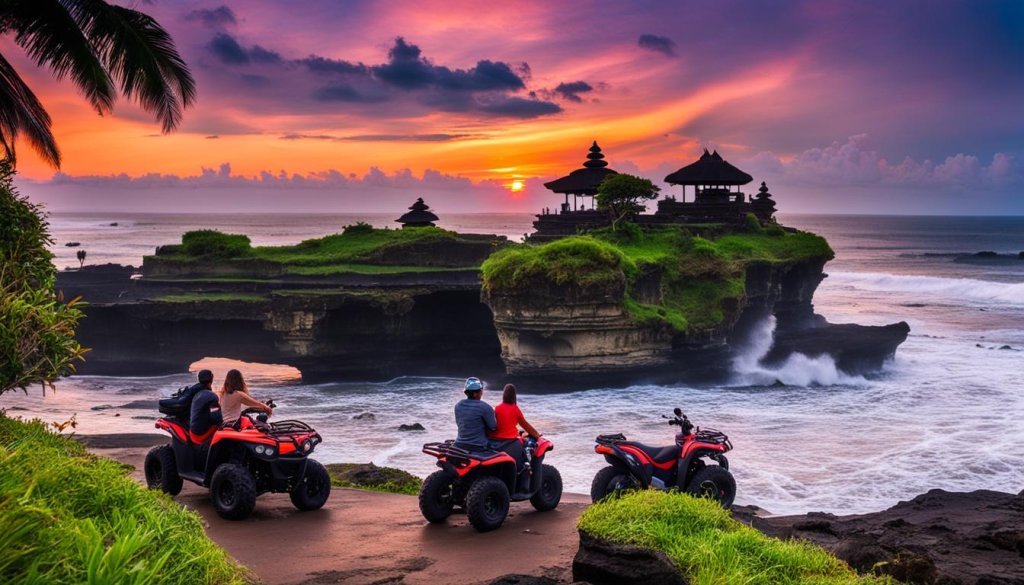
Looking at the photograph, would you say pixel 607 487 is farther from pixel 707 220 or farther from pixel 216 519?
pixel 707 220

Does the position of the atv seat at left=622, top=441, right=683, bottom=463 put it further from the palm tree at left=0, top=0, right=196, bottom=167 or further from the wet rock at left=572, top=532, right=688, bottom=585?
the palm tree at left=0, top=0, right=196, bottom=167

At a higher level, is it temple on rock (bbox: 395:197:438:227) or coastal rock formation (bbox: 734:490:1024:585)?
temple on rock (bbox: 395:197:438:227)

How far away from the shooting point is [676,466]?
11.8 m

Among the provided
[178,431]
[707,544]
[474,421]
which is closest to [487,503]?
[474,421]

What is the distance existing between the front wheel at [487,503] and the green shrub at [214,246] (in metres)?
35.7

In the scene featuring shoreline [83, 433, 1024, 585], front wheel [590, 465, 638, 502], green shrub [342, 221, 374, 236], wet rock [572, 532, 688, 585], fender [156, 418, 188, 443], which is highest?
green shrub [342, 221, 374, 236]

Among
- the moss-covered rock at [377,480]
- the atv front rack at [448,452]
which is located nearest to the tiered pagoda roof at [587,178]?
the moss-covered rock at [377,480]

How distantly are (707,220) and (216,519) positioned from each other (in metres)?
40.1

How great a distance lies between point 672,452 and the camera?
11727 millimetres

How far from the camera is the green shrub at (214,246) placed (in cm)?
4397

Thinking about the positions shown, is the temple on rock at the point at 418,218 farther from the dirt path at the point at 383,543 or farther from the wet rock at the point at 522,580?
the wet rock at the point at 522,580

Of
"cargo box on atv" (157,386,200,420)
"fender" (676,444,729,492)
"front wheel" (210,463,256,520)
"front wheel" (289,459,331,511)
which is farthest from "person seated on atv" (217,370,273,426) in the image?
"fender" (676,444,729,492)

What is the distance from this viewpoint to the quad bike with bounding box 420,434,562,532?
34.4 ft

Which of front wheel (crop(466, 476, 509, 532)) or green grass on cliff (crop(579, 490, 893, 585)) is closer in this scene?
→ green grass on cliff (crop(579, 490, 893, 585))
